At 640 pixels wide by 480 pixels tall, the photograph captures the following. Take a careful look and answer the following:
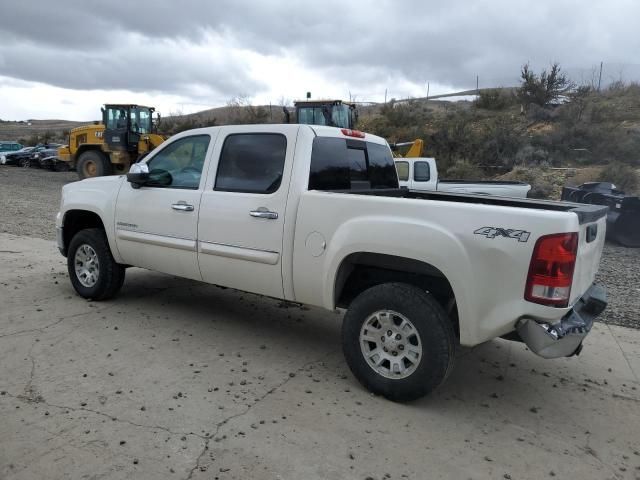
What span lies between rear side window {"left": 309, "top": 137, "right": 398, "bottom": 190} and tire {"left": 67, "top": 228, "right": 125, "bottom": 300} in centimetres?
266

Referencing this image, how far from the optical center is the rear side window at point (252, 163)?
4453 millimetres

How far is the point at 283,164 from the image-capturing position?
438 centimetres

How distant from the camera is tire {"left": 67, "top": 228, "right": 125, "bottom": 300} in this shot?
5.66 m

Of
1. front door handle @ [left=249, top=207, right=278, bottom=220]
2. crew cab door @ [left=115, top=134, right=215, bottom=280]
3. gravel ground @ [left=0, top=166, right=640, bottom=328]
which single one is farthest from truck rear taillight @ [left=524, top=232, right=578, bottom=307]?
gravel ground @ [left=0, top=166, right=640, bottom=328]

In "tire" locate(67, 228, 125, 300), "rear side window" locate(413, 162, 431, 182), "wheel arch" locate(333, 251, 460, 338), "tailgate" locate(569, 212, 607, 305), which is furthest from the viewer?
"rear side window" locate(413, 162, 431, 182)

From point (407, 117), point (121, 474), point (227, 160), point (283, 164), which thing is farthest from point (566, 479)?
point (407, 117)

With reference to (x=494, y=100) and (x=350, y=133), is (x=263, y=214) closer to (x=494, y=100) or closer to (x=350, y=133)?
(x=350, y=133)

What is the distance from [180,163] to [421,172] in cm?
875

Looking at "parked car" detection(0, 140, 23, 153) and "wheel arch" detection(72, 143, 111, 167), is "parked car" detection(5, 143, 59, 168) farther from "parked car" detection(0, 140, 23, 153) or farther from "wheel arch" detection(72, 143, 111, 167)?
"wheel arch" detection(72, 143, 111, 167)

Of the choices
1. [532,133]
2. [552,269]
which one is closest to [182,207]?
[552,269]

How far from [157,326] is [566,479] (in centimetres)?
374

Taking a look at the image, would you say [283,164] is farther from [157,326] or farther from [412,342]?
[157,326]

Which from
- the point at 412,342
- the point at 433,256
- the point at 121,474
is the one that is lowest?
the point at 121,474

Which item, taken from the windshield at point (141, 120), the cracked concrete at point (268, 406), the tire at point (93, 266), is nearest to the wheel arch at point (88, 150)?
the windshield at point (141, 120)
